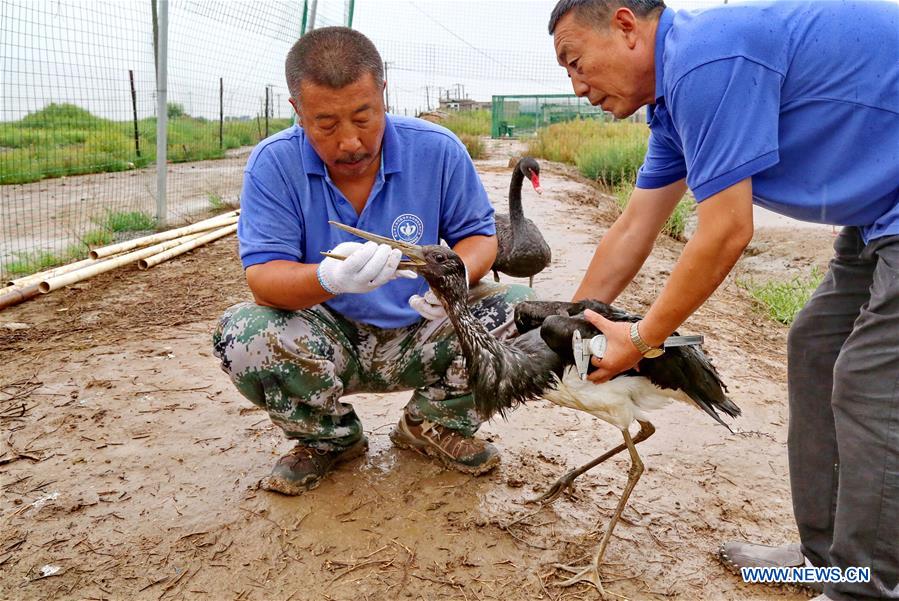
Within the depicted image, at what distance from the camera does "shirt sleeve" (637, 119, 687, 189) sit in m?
2.79

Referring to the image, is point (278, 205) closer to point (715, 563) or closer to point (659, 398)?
point (659, 398)

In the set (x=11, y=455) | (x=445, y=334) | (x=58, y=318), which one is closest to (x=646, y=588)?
(x=445, y=334)

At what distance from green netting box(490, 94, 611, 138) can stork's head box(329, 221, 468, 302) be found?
1025 inches

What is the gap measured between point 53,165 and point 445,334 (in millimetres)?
11517

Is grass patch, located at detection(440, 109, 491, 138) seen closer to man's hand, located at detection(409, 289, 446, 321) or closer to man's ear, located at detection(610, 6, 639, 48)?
man's hand, located at detection(409, 289, 446, 321)

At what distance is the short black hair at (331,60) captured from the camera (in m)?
2.88

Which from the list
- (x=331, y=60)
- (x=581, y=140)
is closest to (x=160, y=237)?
(x=331, y=60)

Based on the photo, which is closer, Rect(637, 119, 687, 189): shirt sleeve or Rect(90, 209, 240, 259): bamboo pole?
Rect(637, 119, 687, 189): shirt sleeve

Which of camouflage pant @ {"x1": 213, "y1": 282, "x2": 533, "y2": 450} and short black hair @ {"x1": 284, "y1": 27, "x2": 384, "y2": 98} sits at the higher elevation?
short black hair @ {"x1": 284, "y1": 27, "x2": 384, "y2": 98}

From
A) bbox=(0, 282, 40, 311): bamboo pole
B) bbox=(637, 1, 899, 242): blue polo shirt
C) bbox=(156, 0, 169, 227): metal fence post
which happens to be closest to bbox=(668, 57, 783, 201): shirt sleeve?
bbox=(637, 1, 899, 242): blue polo shirt

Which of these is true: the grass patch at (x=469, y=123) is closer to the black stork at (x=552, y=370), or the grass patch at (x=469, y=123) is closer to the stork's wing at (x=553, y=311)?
the stork's wing at (x=553, y=311)

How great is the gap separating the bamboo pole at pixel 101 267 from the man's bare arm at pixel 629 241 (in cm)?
481

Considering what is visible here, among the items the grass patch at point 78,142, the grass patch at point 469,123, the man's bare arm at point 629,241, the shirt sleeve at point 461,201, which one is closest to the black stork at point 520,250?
the shirt sleeve at point 461,201

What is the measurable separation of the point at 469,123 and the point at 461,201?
74.2 ft
